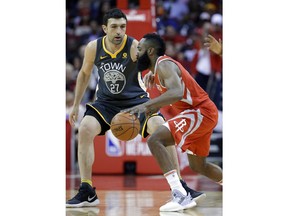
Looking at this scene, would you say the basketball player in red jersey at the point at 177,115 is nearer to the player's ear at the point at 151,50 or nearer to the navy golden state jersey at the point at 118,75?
the player's ear at the point at 151,50

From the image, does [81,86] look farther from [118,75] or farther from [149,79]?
[149,79]

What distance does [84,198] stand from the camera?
23.3 ft

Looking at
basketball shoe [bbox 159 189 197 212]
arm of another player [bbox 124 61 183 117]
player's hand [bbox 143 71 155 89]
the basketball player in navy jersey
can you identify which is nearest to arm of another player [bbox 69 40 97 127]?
the basketball player in navy jersey

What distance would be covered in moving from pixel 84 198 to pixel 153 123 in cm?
110

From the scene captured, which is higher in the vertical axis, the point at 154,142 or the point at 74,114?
the point at 74,114

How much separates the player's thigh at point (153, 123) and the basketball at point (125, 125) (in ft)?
2.16

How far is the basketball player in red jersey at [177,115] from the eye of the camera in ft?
21.6

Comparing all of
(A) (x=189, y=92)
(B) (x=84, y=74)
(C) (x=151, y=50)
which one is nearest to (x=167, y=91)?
(A) (x=189, y=92)

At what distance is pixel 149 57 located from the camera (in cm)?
695

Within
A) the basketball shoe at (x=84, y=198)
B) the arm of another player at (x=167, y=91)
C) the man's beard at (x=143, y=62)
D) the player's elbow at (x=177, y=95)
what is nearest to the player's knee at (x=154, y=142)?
the arm of another player at (x=167, y=91)

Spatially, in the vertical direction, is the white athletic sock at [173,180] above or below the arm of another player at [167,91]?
below

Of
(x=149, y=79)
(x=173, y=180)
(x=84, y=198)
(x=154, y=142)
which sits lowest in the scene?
(x=84, y=198)
